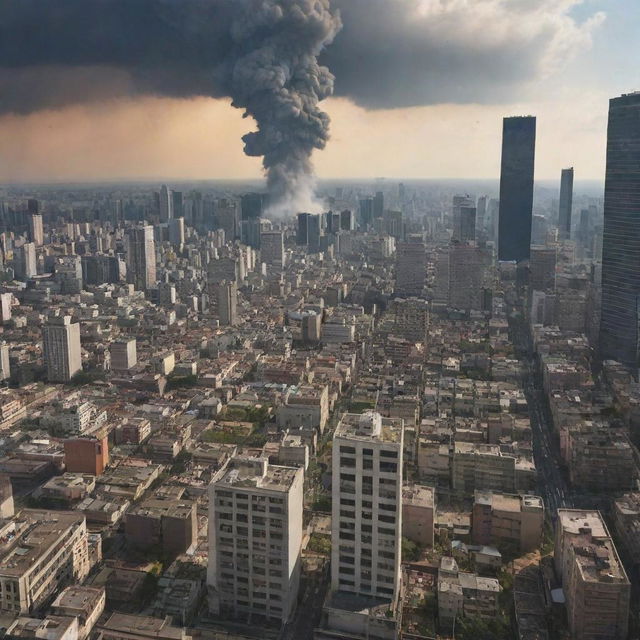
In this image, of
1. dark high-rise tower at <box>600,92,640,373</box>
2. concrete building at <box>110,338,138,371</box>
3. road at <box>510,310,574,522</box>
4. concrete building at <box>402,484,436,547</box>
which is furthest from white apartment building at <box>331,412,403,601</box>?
dark high-rise tower at <box>600,92,640,373</box>

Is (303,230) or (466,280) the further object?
(303,230)

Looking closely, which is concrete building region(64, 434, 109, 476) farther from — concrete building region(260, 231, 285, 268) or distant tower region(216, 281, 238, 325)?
concrete building region(260, 231, 285, 268)

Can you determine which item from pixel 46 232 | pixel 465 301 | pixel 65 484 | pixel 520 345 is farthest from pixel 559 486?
pixel 46 232

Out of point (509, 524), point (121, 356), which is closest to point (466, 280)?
point (121, 356)

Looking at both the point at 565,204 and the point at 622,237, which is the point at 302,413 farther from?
the point at 565,204

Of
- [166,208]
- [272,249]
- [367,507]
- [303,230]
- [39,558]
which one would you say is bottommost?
[39,558]

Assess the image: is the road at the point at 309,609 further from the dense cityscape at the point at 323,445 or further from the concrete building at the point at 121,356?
the concrete building at the point at 121,356

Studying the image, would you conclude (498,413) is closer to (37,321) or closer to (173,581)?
(173,581)
